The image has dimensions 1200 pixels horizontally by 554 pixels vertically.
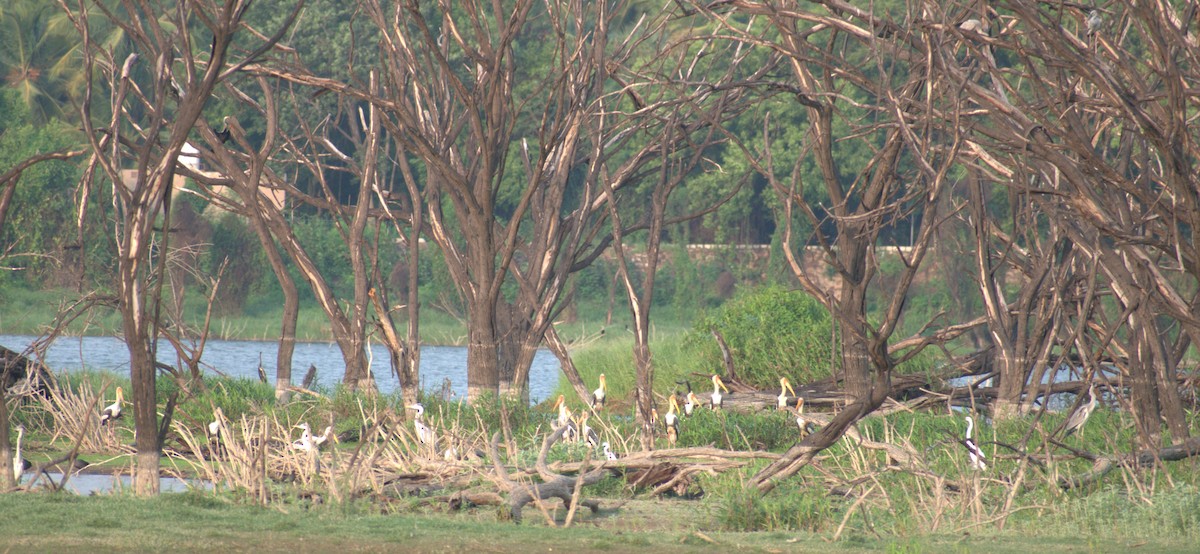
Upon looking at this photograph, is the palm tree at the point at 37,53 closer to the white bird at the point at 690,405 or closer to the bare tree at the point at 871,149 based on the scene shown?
the white bird at the point at 690,405

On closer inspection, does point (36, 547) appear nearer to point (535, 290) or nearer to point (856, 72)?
point (856, 72)

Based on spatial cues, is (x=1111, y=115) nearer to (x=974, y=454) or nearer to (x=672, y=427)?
(x=974, y=454)

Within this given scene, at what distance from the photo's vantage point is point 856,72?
779 cm

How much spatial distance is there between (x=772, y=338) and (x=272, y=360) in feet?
48.6

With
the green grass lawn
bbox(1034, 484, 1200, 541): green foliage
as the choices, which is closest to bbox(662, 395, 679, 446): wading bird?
the green grass lawn

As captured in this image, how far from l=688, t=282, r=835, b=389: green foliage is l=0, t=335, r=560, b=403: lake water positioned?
5470 mm

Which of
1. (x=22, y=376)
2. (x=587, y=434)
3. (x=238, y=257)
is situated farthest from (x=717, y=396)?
(x=238, y=257)

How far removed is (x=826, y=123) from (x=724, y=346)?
6.91m

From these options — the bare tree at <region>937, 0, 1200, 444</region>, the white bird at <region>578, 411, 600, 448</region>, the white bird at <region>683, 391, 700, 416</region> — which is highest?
the bare tree at <region>937, 0, 1200, 444</region>

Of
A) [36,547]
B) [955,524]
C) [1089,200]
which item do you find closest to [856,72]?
[1089,200]

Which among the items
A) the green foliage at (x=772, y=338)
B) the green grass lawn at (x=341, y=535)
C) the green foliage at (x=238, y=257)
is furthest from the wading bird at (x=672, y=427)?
the green foliage at (x=238, y=257)

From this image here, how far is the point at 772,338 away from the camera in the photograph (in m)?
17.5

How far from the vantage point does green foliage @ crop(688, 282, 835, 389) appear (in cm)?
1697

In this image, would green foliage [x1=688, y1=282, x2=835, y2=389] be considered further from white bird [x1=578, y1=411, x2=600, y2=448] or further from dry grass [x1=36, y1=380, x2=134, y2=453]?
dry grass [x1=36, y1=380, x2=134, y2=453]
